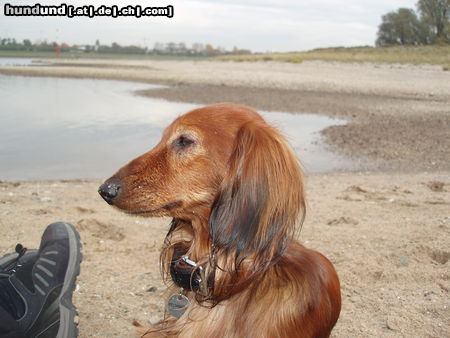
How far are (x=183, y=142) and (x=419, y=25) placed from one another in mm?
55265

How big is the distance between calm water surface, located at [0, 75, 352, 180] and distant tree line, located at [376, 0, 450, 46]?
3368 cm

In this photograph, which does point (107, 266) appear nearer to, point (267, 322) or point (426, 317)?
point (267, 322)

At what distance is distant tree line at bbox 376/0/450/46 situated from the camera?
45312 mm

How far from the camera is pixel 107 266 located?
12.6 feet

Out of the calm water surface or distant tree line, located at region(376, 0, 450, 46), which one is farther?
distant tree line, located at region(376, 0, 450, 46)

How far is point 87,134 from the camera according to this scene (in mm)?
10648

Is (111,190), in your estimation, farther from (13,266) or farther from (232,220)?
(13,266)

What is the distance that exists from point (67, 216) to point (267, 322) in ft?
10.9

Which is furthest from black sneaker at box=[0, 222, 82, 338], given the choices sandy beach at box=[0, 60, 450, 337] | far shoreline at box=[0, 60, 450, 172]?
far shoreline at box=[0, 60, 450, 172]

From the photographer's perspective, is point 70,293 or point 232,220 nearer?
point 232,220

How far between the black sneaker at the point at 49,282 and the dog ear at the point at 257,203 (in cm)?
127

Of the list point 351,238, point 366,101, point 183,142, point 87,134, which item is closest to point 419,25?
point 366,101

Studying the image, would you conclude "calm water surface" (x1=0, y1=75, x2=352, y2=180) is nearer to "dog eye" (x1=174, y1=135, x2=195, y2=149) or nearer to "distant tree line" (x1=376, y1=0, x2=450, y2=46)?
"dog eye" (x1=174, y1=135, x2=195, y2=149)

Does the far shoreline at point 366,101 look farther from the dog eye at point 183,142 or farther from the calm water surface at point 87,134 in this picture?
the dog eye at point 183,142
